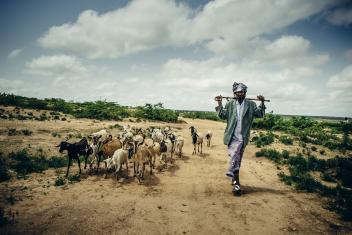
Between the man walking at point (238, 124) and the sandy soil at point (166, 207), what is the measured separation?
3.07ft

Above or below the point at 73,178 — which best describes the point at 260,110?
above

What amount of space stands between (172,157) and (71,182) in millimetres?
5383

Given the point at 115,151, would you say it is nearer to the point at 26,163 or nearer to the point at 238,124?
the point at 26,163

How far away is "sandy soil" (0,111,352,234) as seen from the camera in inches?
223

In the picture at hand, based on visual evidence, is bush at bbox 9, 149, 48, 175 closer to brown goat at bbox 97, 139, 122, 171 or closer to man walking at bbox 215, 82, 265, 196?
brown goat at bbox 97, 139, 122, 171

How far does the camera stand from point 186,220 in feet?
19.9

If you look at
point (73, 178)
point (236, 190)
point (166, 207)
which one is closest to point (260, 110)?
point (236, 190)

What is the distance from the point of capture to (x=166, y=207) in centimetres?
673

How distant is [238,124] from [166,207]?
322 cm

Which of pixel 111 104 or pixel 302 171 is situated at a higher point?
pixel 111 104

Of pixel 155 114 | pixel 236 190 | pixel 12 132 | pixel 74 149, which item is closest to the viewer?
pixel 236 190

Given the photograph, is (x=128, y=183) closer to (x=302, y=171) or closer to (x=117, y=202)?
(x=117, y=202)

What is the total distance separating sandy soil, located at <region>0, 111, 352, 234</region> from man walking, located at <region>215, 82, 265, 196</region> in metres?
0.94

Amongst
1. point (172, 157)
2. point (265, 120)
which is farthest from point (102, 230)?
point (265, 120)
